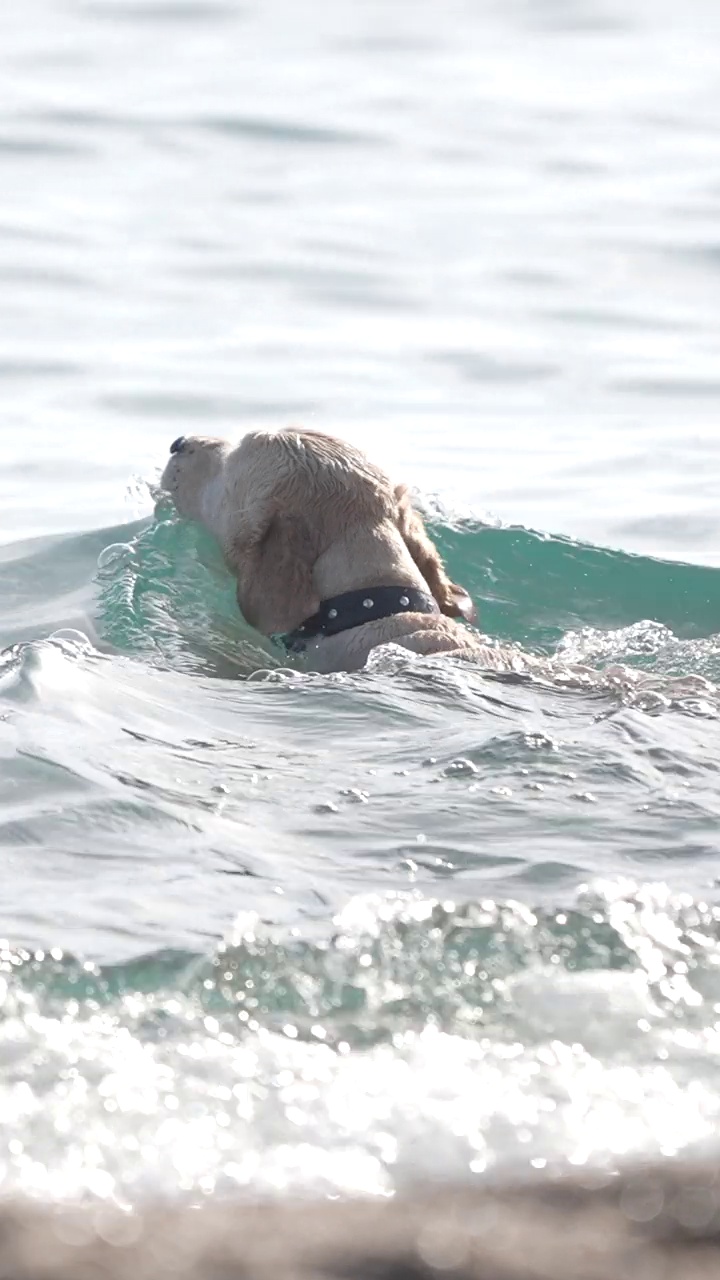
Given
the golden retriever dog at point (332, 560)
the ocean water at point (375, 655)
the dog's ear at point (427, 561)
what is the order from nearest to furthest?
the ocean water at point (375, 655)
the golden retriever dog at point (332, 560)
the dog's ear at point (427, 561)

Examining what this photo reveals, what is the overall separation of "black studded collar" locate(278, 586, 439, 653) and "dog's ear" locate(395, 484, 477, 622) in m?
0.32

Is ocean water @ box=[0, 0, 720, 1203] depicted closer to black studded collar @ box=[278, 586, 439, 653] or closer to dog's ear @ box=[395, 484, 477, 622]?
black studded collar @ box=[278, 586, 439, 653]

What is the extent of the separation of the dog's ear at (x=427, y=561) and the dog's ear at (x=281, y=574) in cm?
43

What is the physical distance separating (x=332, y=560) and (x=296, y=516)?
0.74 ft

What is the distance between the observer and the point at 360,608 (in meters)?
6.84

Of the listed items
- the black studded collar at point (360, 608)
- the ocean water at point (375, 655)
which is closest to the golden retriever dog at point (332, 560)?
the black studded collar at point (360, 608)

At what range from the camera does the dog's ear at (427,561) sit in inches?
283

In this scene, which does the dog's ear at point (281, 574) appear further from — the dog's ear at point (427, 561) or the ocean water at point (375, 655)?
the dog's ear at point (427, 561)

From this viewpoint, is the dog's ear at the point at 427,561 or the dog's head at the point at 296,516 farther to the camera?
the dog's ear at the point at 427,561

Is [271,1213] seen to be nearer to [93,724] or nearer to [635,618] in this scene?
[93,724]

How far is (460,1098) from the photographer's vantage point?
317 centimetres

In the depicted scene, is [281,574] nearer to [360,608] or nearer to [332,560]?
[332,560]

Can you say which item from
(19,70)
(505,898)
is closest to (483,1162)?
(505,898)

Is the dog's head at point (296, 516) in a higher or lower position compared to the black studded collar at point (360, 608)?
higher
